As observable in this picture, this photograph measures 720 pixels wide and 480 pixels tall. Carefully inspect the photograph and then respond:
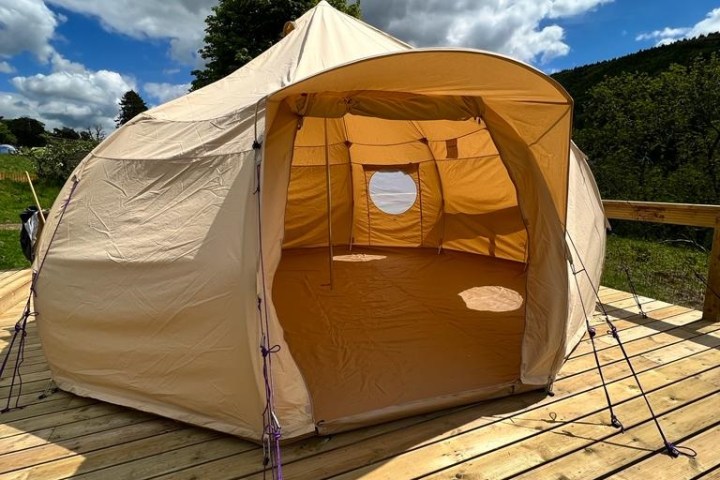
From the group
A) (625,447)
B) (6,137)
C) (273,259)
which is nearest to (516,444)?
(625,447)

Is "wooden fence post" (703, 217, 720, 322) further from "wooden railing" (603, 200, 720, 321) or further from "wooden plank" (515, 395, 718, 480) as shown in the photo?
"wooden plank" (515, 395, 718, 480)

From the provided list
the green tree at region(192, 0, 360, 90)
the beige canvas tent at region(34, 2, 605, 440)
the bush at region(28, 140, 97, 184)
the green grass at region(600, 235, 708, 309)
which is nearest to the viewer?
the beige canvas tent at region(34, 2, 605, 440)

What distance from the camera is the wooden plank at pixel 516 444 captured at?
1991 mm

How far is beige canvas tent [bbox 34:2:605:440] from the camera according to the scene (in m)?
2.16

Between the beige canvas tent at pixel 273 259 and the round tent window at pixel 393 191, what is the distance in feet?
8.05

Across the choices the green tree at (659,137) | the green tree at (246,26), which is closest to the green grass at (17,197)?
the green tree at (246,26)

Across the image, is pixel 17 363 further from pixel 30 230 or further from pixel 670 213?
pixel 670 213

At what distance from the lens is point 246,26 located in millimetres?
12039

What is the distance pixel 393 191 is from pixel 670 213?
10.5 feet

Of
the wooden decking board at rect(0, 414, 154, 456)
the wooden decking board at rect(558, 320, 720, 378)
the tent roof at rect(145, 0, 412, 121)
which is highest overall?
the tent roof at rect(145, 0, 412, 121)

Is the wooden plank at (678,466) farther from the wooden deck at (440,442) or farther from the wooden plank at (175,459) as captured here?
the wooden plank at (175,459)

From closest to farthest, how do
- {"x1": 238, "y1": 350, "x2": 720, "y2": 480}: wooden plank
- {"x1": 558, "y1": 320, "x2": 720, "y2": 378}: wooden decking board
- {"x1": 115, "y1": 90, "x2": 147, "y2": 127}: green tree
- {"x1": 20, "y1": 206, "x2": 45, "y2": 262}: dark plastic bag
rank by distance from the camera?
{"x1": 238, "y1": 350, "x2": 720, "y2": 480}: wooden plank
{"x1": 558, "y1": 320, "x2": 720, "y2": 378}: wooden decking board
{"x1": 20, "y1": 206, "x2": 45, "y2": 262}: dark plastic bag
{"x1": 115, "y1": 90, "x2": 147, "y2": 127}: green tree

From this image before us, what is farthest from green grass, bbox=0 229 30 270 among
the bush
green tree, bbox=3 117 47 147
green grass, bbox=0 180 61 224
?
green tree, bbox=3 117 47 147

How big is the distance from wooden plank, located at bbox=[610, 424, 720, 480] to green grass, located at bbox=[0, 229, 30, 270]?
626cm
